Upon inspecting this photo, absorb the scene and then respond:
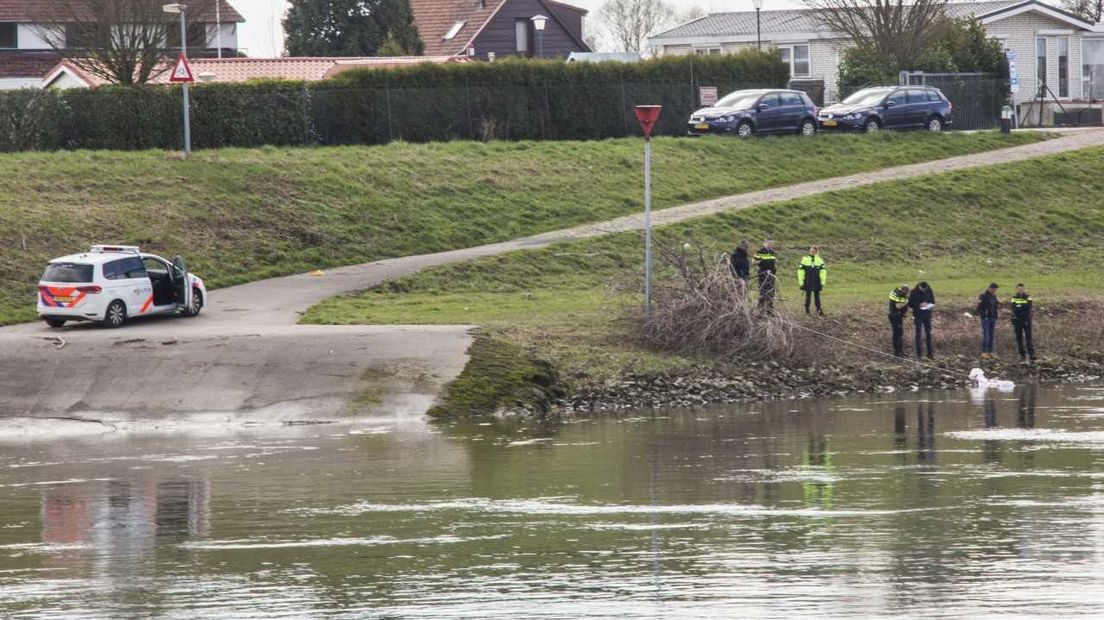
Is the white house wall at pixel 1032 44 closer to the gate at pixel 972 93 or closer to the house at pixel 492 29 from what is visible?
the gate at pixel 972 93

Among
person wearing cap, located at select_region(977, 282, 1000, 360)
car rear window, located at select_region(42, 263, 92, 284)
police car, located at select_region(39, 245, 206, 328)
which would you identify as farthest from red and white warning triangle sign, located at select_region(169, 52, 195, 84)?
person wearing cap, located at select_region(977, 282, 1000, 360)

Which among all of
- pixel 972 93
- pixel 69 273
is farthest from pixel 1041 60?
pixel 69 273

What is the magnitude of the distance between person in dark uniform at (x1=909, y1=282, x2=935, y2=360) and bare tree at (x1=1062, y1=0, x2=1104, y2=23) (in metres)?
69.8

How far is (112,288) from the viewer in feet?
102

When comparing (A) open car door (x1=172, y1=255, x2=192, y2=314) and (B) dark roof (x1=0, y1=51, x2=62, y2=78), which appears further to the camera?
(B) dark roof (x1=0, y1=51, x2=62, y2=78)

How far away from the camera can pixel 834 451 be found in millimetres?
24391

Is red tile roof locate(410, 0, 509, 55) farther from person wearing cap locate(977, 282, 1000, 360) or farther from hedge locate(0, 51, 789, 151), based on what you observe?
person wearing cap locate(977, 282, 1000, 360)

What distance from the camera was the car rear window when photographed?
3089cm

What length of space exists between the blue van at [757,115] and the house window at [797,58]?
21.3 metres

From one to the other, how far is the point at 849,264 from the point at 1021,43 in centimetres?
3182

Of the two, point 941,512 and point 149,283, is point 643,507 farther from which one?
point 149,283

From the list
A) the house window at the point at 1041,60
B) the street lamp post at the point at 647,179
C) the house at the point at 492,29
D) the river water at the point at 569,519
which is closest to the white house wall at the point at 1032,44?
the house window at the point at 1041,60

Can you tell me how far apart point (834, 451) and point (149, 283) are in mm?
13826

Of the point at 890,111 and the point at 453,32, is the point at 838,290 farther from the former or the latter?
the point at 453,32
